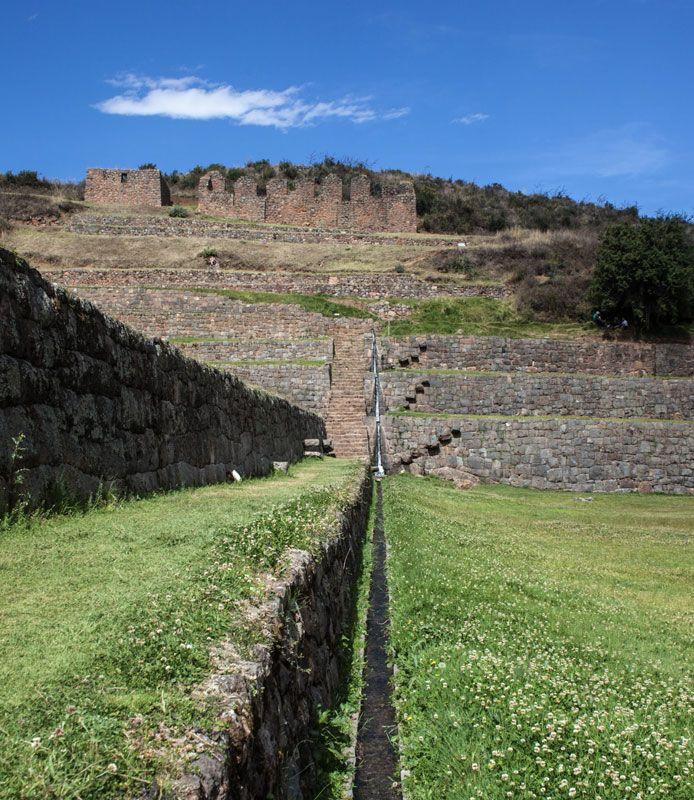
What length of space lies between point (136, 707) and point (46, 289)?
4.09 meters

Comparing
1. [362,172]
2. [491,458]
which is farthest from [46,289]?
[362,172]

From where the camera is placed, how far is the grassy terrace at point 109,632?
2236 millimetres

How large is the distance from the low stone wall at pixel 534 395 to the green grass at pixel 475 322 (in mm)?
6535

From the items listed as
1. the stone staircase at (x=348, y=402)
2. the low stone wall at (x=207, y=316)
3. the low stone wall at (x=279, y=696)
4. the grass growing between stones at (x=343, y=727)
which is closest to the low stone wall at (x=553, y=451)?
the stone staircase at (x=348, y=402)

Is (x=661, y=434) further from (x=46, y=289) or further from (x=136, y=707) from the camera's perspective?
(x=136, y=707)

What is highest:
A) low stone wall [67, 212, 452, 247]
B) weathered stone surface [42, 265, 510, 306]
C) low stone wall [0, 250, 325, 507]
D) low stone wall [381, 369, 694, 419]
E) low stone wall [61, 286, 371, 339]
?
low stone wall [67, 212, 452, 247]

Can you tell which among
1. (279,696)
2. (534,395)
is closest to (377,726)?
(279,696)

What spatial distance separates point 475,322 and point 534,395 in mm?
8935

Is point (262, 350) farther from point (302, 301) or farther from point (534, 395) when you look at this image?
point (534, 395)

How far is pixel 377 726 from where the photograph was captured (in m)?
5.62

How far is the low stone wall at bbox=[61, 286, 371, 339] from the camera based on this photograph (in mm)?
30344

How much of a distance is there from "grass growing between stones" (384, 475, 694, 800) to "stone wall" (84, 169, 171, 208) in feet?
145

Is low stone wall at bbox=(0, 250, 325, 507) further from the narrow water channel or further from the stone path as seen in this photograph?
the stone path

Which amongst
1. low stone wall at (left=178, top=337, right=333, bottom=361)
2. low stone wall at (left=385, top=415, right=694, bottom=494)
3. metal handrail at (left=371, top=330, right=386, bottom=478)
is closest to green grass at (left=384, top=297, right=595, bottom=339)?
metal handrail at (left=371, top=330, right=386, bottom=478)
